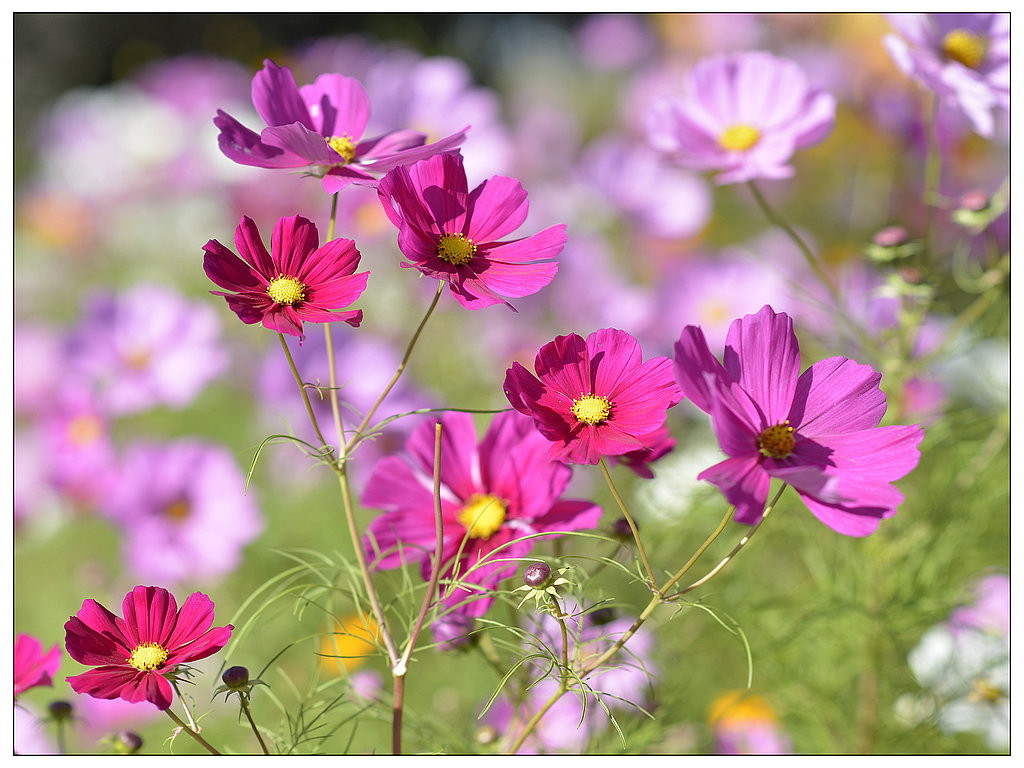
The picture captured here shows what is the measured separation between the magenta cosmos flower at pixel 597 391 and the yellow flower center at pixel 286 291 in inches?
3.9

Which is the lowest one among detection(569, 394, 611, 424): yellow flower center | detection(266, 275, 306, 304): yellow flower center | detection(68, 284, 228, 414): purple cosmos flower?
detection(68, 284, 228, 414): purple cosmos flower

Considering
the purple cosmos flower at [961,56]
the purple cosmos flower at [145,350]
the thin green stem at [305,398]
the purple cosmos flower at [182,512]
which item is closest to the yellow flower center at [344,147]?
the thin green stem at [305,398]

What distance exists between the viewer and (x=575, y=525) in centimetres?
39

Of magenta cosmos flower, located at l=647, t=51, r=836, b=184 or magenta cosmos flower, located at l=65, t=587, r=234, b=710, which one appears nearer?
magenta cosmos flower, located at l=65, t=587, r=234, b=710

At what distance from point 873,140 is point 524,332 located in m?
0.77

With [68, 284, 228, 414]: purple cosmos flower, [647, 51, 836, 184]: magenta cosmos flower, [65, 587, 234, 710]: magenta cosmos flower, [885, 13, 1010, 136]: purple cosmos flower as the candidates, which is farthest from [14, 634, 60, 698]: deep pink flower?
[68, 284, 228, 414]: purple cosmos flower

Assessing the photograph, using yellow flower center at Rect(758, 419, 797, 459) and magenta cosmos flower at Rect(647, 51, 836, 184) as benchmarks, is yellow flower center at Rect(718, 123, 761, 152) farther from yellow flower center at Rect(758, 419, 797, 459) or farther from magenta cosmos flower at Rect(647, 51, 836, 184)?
yellow flower center at Rect(758, 419, 797, 459)

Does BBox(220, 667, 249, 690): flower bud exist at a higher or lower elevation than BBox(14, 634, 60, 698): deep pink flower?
higher

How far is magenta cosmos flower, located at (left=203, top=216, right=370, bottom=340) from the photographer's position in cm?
34

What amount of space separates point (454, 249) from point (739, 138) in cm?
35

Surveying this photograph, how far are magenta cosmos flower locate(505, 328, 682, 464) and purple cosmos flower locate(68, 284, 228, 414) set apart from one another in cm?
86

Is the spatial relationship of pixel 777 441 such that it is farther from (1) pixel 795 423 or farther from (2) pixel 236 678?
(2) pixel 236 678

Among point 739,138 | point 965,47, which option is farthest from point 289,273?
point 965,47

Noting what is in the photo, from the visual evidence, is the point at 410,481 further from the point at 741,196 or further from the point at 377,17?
the point at 377,17
